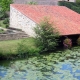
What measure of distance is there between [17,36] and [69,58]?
6.74 metres

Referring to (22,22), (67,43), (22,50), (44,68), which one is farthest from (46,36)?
(44,68)

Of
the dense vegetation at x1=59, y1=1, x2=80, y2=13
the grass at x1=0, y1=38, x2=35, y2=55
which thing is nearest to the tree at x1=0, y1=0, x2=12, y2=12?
the dense vegetation at x1=59, y1=1, x2=80, y2=13

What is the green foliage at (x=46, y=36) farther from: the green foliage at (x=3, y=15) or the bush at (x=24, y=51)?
the green foliage at (x=3, y=15)

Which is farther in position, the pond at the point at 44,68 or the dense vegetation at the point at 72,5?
the dense vegetation at the point at 72,5

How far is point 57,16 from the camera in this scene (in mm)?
35812

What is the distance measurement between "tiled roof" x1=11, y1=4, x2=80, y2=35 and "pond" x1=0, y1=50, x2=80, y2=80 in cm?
511

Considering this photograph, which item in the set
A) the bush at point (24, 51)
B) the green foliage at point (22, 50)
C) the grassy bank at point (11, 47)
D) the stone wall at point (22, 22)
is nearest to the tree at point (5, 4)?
the stone wall at point (22, 22)

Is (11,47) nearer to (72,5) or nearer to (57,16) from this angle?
(57,16)

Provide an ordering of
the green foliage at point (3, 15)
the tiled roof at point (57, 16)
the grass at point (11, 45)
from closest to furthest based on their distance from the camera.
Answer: the grass at point (11, 45), the tiled roof at point (57, 16), the green foliage at point (3, 15)

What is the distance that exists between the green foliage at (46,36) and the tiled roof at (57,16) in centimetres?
178

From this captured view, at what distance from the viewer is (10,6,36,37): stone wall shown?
31909mm

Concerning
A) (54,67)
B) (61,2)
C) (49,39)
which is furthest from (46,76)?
(61,2)

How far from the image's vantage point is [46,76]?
21.7 meters

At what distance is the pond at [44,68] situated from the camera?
2141cm
